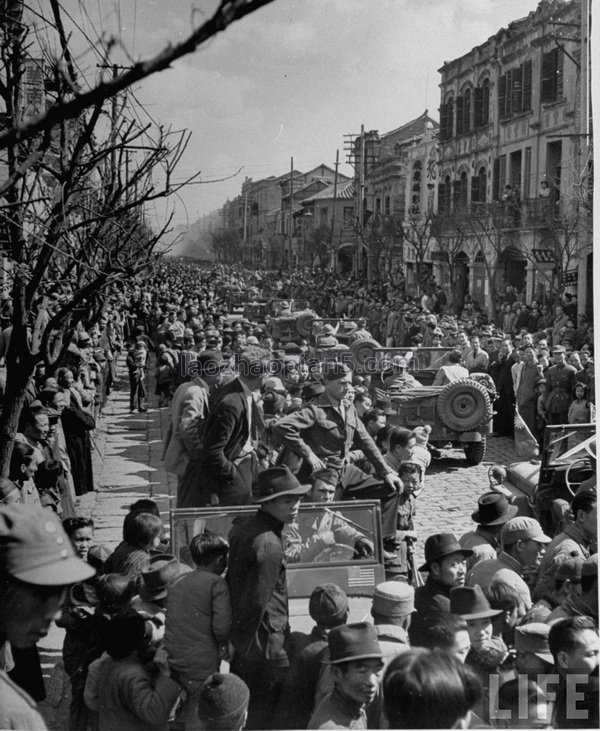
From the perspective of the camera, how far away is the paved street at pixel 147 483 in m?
9.33

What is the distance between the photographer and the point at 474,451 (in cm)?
1232

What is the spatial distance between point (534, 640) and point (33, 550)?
2677 mm

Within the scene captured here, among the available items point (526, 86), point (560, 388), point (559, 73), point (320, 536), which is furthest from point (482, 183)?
point (320, 536)

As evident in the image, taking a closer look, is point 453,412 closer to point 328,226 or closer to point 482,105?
point 482,105

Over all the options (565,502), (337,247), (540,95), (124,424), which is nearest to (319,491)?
(565,502)

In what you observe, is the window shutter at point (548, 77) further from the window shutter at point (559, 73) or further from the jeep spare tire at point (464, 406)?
the jeep spare tire at point (464, 406)

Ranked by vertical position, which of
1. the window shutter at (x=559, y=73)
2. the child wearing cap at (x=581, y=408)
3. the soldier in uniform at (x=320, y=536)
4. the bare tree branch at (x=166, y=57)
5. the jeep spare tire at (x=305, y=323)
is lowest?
the soldier in uniform at (x=320, y=536)

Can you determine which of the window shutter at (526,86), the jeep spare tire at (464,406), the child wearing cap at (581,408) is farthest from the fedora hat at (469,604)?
the window shutter at (526,86)

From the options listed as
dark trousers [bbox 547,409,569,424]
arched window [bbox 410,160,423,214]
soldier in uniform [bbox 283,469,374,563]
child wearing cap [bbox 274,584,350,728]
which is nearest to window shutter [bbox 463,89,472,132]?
arched window [bbox 410,160,423,214]

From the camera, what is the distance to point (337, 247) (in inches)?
2019

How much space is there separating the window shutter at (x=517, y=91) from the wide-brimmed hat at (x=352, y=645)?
24.8m

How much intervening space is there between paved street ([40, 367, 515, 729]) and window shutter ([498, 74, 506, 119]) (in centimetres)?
1723

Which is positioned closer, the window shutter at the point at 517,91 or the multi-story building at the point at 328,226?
the window shutter at the point at 517,91

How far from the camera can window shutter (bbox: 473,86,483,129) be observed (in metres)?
29.6
